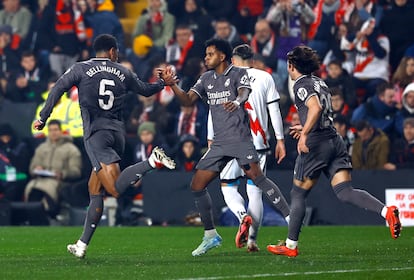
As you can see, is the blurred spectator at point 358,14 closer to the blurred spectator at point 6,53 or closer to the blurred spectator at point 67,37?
the blurred spectator at point 67,37

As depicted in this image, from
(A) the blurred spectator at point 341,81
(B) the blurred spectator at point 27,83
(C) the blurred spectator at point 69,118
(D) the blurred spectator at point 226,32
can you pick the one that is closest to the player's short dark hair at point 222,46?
(A) the blurred spectator at point 341,81

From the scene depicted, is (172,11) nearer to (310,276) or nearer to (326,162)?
(326,162)

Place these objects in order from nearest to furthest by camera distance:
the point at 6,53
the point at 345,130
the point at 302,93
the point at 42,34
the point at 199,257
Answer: the point at 302,93
the point at 199,257
the point at 345,130
the point at 6,53
the point at 42,34

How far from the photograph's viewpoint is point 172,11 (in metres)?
25.9

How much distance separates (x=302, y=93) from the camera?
12984mm

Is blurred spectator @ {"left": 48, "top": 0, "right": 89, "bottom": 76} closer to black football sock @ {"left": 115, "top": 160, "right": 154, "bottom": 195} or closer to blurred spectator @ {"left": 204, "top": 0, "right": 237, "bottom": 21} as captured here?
blurred spectator @ {"left": 204, "top": 0, "right": 237, "bottom": 21}

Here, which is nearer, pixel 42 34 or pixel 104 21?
pixel 104 21

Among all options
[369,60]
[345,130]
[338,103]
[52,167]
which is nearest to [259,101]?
[345,130]

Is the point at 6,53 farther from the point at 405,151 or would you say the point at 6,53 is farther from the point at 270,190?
the point at 270,190

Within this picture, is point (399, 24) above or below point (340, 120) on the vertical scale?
above

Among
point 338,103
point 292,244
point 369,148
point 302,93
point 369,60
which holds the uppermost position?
point 369,60

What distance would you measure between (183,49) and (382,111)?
15.2 feet

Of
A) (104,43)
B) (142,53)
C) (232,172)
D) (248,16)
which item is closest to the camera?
(104,43)

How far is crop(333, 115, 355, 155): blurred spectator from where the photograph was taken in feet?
69.9
